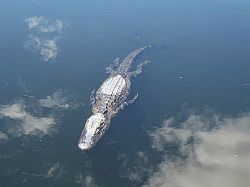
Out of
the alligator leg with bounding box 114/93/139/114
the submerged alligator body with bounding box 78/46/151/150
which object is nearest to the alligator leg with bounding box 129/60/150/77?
the submerged alligator body with bounding box 78/46/151/150

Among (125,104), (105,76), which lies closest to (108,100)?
(125,104)

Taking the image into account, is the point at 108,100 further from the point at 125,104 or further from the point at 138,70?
the point at 138,70

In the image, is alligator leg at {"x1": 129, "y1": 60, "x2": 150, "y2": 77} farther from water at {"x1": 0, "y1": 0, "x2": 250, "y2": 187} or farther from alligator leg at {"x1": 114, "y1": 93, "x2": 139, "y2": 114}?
alligator leg at {"x1": 114, "y1": 93, "x2": 139, "y2": 114}

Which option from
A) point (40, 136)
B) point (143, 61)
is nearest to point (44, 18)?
point (143, 61)

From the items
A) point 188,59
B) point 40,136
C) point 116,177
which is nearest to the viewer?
point 116,177

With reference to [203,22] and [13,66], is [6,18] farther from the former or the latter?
[203,22]

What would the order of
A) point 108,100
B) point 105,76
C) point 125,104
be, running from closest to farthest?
point 108,100 → point 125,104 → point 105,76

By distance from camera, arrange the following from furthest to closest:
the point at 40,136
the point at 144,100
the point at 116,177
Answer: the point at 144,100, the point at 40,136, the point at 116,177
